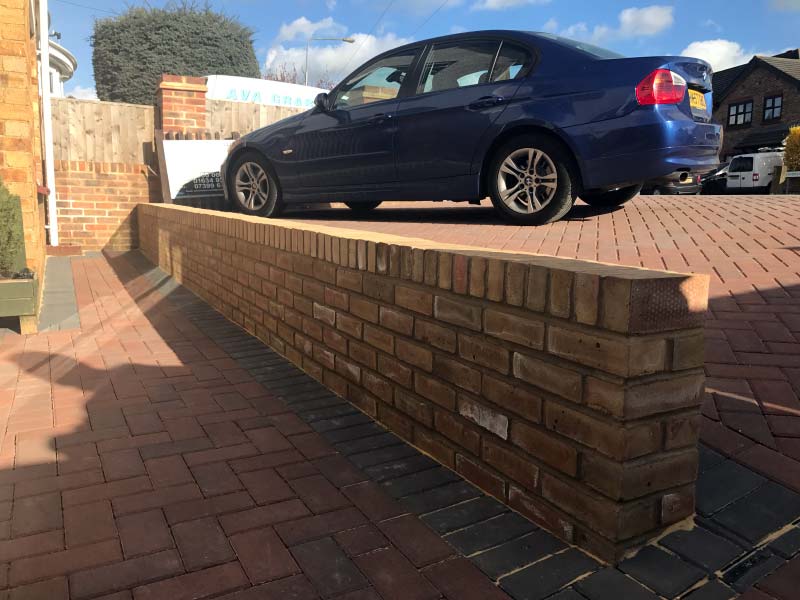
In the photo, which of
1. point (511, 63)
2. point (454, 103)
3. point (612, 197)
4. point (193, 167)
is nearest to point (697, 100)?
point (612, 197)

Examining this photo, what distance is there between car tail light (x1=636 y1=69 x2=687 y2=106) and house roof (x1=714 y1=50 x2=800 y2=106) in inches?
1486

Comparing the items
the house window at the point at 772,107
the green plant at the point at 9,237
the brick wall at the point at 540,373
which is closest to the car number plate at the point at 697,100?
the brick wall at the point at 540,373

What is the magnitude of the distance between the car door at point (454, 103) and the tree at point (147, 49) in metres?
19.0

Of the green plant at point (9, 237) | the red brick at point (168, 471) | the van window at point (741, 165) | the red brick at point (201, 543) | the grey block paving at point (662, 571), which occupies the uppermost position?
the van window at point (741, 165)

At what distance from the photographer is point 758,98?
3878 centimetres

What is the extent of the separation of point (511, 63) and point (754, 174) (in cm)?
2388

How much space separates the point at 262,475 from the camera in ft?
8.74

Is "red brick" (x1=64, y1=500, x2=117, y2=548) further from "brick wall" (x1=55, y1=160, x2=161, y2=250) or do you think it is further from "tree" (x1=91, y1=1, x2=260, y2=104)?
"tree" (x1=91, y1=1, x2=260, y2=104)

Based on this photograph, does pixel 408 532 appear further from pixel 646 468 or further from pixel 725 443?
pixel 725 443

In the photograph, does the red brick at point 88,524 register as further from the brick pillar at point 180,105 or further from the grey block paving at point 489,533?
the brick pillar at point 180,105

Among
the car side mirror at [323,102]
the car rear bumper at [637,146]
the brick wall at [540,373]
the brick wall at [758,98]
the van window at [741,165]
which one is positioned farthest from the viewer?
the brick wall at [758,98]

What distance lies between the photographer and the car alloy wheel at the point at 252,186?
729 centimetres

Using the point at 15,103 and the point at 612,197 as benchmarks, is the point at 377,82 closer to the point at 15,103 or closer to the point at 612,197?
the point at 612,197

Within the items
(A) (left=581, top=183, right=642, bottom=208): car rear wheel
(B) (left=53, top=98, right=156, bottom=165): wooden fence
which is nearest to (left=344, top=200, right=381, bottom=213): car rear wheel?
(A) (left=581, top=183, right=642, bottom=208): car rear wheel
